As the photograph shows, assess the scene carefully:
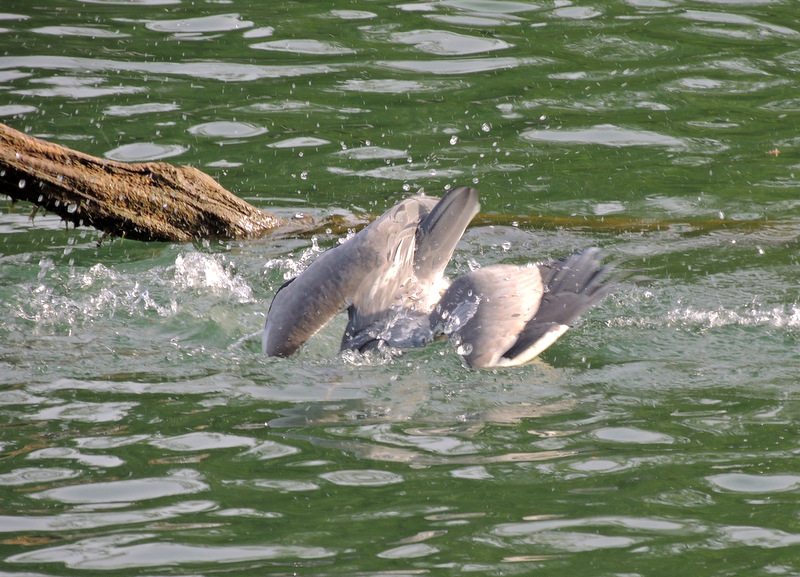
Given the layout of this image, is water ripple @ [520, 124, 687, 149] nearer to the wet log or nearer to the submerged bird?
the wet log

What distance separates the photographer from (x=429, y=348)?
17.7 ft

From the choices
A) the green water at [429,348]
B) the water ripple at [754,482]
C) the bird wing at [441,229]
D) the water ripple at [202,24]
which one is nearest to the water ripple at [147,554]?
the green water at [429,348]

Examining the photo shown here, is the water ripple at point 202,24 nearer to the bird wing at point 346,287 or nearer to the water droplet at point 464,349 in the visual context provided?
the bird wing at point 346,287

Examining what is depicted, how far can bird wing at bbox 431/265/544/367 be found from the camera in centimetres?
510

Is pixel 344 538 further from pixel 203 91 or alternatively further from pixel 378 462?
pixel 203 91

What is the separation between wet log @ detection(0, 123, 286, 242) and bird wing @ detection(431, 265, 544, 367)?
1.98 m

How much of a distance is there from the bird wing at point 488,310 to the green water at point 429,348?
0.46 ft

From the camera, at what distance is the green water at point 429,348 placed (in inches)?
151

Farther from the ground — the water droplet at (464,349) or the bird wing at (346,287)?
the bird wing at (346,287)

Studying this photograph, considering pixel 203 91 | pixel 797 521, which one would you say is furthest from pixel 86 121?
pixel 797 521

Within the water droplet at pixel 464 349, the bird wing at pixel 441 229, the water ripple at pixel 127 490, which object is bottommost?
the water ripple at pixel 127 490

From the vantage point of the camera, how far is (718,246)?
6844mm

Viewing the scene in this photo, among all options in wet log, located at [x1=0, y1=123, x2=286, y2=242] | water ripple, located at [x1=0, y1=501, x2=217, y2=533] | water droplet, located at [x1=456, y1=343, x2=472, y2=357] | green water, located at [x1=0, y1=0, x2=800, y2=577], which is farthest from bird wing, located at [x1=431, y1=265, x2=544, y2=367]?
wet log, located at [x1=0, y1=123, x2=286, y2=242]

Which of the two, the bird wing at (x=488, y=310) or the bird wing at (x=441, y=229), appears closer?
the bird wing at (x=488, y=310)
